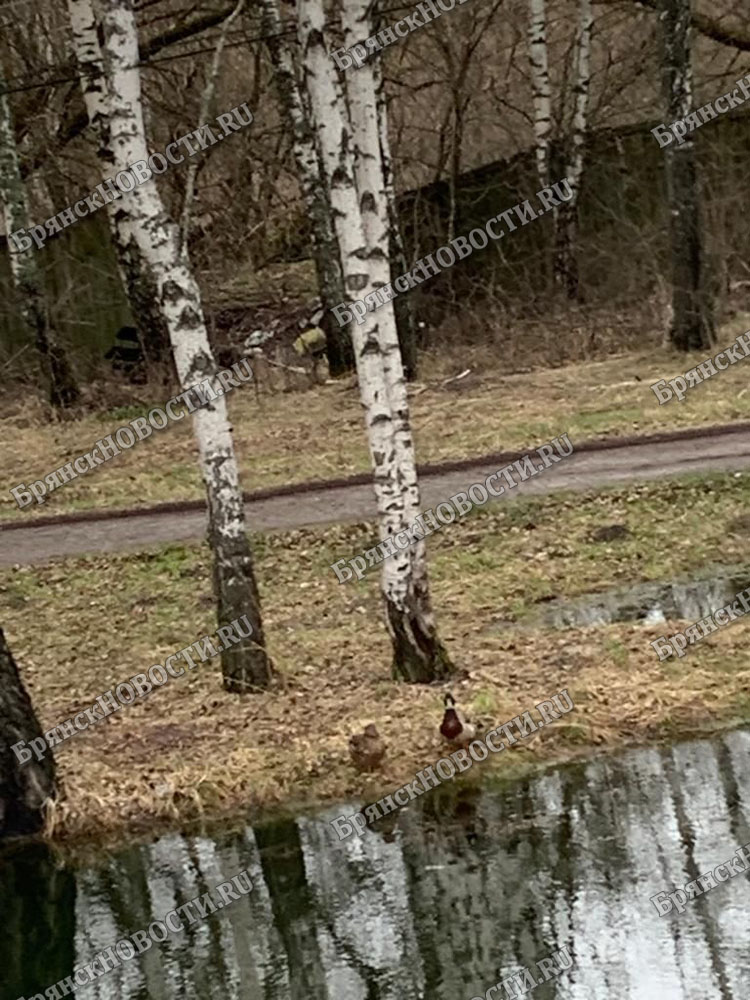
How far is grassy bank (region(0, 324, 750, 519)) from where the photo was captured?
1456 cm

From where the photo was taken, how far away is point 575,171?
21.5 metres

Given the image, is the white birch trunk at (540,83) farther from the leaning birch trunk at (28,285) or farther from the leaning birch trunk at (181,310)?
the leaning birch trunk at (181,310)

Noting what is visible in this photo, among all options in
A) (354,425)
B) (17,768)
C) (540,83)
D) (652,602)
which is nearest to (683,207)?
(354,425)

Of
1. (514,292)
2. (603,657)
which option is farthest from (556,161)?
(603,657)

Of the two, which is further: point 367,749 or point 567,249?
point 567,249

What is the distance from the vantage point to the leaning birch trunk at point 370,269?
826 cm

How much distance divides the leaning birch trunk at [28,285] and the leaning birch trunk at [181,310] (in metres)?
9.90

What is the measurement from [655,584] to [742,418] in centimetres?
357

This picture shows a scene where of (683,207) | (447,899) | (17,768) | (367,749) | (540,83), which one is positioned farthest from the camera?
(540,83)

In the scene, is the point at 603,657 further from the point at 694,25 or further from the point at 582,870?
the point at 694,25

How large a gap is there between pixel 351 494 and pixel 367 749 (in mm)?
5748

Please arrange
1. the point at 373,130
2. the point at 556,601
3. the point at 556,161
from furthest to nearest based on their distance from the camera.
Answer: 1. the point at 556,161
2. the point at 556,601
3. the point at 373,130

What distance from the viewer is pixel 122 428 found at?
1758 cm

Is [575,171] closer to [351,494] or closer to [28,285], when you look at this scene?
[28,285]
